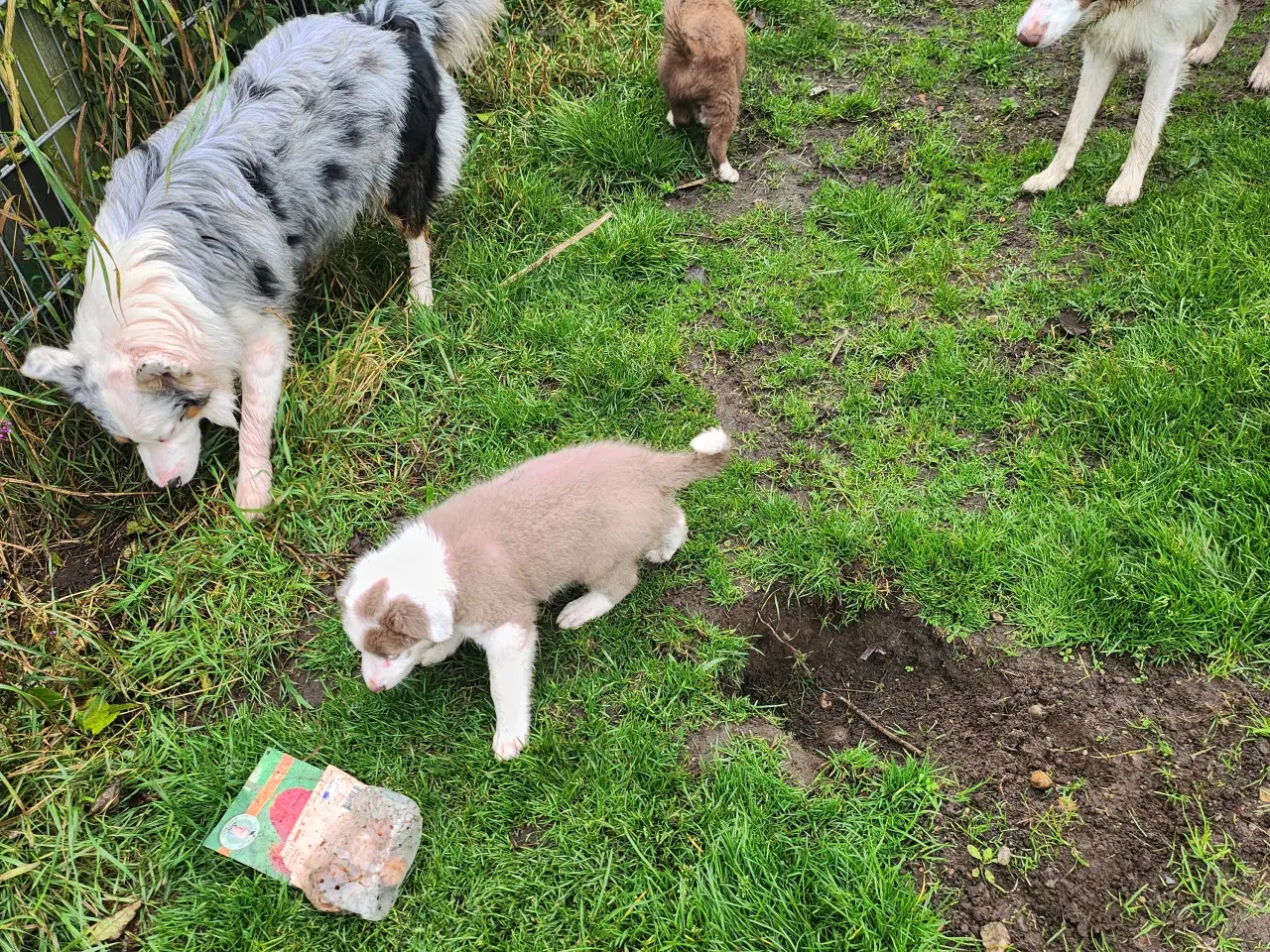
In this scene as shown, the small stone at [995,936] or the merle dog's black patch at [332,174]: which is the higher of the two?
the merle dog's black patch at [332,174]

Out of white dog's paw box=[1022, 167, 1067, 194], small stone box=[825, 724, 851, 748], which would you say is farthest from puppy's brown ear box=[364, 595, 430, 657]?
white dog's paw box=[1022, 167, 1067, 194]

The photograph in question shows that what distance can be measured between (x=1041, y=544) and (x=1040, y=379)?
0.88 m

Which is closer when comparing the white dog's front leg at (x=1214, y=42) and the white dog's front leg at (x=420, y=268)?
the white dog's front leg at (x=420, y=268)

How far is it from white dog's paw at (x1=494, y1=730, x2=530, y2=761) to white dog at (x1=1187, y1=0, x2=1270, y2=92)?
5051mm

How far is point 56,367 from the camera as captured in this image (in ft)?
9.90

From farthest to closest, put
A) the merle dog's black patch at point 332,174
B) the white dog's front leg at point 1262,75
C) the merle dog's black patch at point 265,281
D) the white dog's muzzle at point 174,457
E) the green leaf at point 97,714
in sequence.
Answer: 1. the white dog's front leg at point 1262,75
2. the merle dog's black patch at point 332,174
3. the merle dog's black patch at point 265,281
4. the white dog's muzzle at point 174,457
5. the green leaf at point 97,714

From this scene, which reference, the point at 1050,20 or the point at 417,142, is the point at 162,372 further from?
the point at 1050,20

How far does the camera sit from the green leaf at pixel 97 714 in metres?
2.78

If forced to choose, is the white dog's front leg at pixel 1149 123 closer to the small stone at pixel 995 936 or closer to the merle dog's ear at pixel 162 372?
the small stone at pixel 995 936

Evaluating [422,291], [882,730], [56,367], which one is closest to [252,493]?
[56,367]

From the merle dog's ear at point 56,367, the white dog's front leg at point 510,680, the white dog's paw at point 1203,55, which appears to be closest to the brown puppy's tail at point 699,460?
the white dog's front leg at point 510,680

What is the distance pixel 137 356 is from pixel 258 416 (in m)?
0.52

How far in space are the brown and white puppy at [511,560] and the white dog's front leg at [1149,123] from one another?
2676mm

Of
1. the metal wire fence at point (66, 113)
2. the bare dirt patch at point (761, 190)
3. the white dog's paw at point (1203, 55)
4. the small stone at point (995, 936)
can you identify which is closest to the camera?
the small stone at point (995, 936)
